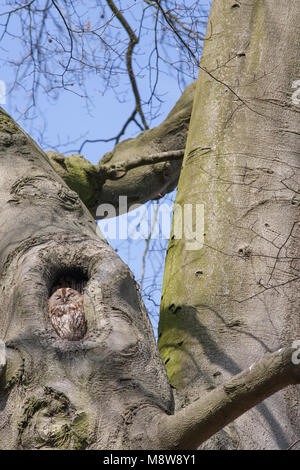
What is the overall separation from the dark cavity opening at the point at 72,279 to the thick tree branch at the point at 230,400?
1.55 ft

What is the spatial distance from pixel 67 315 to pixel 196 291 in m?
0.50

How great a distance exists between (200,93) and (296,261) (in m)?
0.83

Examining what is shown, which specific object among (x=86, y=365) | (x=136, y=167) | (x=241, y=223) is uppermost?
(x=136, y=167)

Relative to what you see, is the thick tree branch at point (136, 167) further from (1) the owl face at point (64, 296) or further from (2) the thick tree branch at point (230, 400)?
(2) the thick tree branch at point (230, 400)

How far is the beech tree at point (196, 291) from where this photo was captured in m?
1.29

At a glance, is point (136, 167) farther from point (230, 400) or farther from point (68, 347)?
point (230, 400)

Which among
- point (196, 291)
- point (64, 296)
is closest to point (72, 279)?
point (64, 296)

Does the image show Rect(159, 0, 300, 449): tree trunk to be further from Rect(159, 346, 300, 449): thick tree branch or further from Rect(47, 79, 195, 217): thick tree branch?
Rect(47, 79, 195, 217): thick tree branch

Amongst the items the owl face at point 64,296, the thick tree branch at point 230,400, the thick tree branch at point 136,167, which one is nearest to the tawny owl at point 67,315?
the owl face at point 64,296

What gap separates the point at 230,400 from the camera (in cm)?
113

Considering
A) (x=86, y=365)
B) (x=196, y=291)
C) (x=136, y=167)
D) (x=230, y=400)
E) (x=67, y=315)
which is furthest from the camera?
(x=136, y=167)

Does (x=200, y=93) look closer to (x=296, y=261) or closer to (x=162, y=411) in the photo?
(x=296, y=261)

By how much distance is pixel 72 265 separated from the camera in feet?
5.18

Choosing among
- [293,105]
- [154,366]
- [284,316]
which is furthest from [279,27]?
[154,366]
